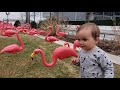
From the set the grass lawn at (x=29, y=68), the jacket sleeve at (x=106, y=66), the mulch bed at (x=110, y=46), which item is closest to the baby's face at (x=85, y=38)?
the jacket sleeve at (x=106, y=66)

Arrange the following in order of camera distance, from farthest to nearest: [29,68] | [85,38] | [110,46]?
1. [110,46]
2. [29,68]
3. [85,38]

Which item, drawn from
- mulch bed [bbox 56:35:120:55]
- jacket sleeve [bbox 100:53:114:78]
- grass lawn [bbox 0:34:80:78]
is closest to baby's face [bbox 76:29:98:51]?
jacket sleeve [bbox 100:53:114:78]

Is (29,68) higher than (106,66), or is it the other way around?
(106,66)

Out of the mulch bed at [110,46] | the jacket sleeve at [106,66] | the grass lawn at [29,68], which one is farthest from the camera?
the mulch bed at [110,46]

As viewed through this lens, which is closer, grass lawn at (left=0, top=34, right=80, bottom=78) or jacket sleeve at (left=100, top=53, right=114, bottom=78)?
jacket sleeve at (left=100, top=53, right=114, bottom=78)

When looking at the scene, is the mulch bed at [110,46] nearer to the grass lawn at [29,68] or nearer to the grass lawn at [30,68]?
the grass lawn at [30,68]

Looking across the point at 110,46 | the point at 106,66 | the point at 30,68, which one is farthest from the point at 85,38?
the point at 110,46

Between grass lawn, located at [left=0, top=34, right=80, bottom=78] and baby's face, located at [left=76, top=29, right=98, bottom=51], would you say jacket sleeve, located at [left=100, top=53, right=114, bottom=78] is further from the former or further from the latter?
grass lawn, located at [left=0, top=34, right=80, bottom=78]

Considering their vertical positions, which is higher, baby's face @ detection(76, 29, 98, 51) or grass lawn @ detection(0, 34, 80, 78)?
baby's face @ detection(76, 29, 98, 51)

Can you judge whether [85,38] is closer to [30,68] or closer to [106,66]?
[106,66]

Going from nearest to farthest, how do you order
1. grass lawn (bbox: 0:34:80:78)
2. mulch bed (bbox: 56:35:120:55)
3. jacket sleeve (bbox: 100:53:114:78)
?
jacket sleeve (bbox: 100:53:114:78)
grass lawn (bbox: 0:34:80:78)
mulch bed (bbox: 56:35:120:55)
